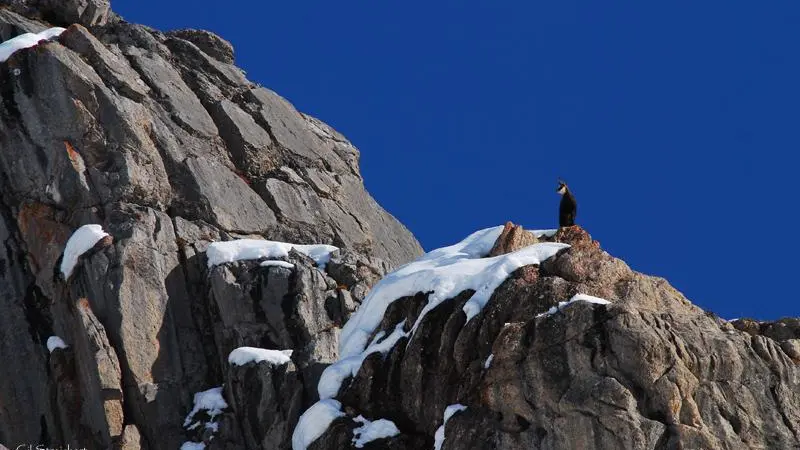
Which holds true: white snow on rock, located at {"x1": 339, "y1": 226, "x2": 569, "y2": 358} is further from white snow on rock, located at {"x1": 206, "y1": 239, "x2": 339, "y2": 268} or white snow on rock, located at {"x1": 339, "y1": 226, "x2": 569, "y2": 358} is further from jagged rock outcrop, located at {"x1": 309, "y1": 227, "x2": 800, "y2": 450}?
white snow on rock, located at {"x1": 206, "y1": 239, "x2": 339, "y2": 268}

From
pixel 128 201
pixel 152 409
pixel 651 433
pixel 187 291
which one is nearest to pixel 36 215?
pixel 128 201

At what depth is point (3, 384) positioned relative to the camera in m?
32.9

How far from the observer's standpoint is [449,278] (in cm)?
2678

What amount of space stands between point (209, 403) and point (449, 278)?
7.62m

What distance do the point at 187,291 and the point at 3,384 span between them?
501cm

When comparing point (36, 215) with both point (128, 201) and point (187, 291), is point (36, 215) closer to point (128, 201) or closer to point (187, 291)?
point (128, 201)

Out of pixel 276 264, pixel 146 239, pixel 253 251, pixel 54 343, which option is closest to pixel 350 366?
pixel 276 264

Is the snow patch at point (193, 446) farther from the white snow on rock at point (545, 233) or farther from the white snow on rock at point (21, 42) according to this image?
the white snow on rock at point (21, 42)

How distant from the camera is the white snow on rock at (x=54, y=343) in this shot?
32.4m

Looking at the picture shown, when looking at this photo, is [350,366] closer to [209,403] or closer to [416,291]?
[416,291]

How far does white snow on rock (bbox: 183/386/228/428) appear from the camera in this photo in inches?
1217

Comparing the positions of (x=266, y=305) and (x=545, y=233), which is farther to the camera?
(x=266, y=305)

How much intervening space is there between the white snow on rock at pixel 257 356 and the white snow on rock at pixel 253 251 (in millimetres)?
3396

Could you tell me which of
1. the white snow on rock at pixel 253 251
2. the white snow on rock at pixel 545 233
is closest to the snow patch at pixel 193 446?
the white snow on rock at pixel 253 251
